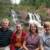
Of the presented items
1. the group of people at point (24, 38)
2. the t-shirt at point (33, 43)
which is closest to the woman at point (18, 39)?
the group of people at point (24, 38)

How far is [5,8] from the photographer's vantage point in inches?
82.9

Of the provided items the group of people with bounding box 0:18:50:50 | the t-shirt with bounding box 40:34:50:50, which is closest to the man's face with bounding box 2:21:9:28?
the group of people with bounding box 0:18:50:50

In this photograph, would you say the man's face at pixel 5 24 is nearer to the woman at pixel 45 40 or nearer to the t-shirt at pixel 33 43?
the t-shirt at pixel 33 43

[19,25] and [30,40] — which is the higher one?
[19,25]

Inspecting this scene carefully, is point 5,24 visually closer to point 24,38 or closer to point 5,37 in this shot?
point 5,37

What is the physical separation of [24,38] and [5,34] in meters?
0.29

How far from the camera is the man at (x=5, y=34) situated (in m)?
1.99

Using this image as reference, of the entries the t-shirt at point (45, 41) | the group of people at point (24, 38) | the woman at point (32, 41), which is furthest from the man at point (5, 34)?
the t-shirt at point (45, 41)

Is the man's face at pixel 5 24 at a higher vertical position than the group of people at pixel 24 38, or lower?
higher

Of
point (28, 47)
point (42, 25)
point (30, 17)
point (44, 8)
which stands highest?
point (44, 8)

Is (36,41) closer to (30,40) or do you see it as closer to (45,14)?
(30,40)

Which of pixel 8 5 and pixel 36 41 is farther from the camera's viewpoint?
pixel 8 5

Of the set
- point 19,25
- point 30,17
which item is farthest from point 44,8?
point 19,25

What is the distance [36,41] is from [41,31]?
0.59 feet
